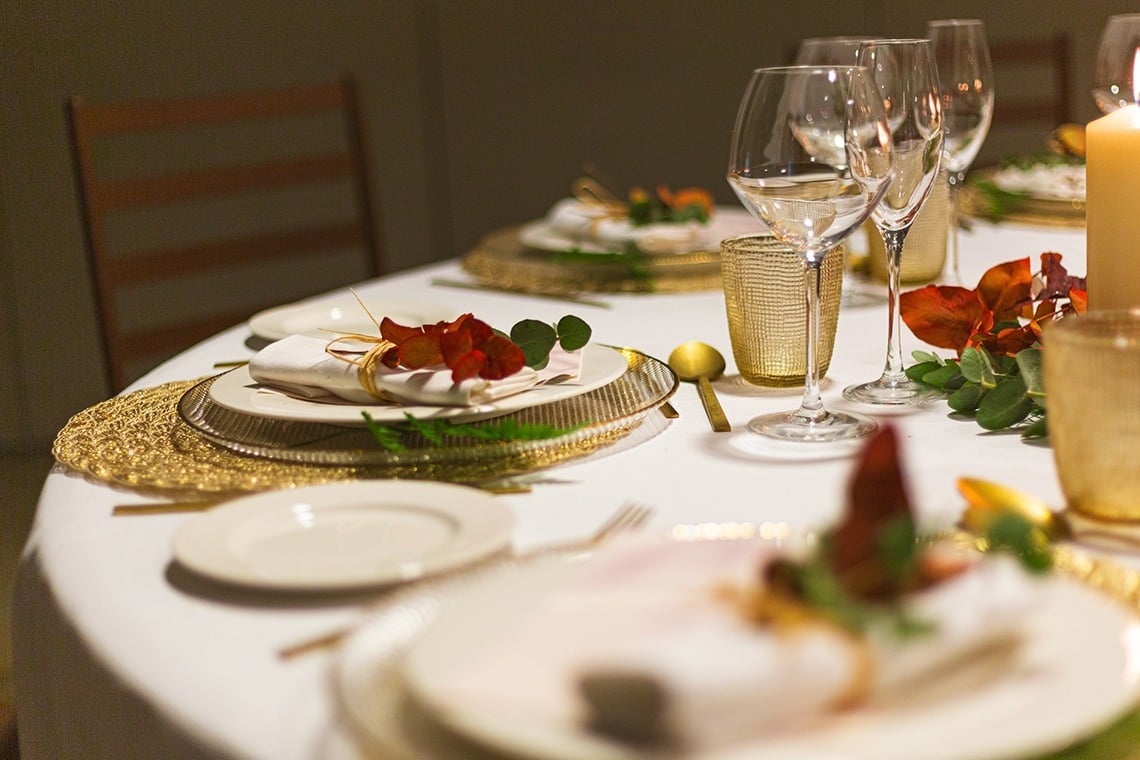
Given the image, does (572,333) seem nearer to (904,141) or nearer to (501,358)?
(501,358)

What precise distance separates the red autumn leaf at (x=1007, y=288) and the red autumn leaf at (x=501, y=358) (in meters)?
→ 0.39

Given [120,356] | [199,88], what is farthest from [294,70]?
[120,356]

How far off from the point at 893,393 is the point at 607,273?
2.06 ft


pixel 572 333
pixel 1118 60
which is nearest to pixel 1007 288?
pixel 572 333

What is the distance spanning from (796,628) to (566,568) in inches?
6.7

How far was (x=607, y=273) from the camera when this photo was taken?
165 cm

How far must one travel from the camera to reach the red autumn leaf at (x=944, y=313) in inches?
41.3

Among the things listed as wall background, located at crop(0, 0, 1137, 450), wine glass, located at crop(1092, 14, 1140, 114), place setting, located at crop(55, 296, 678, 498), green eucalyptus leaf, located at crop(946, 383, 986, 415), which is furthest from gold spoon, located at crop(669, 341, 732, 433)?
wall background, located at crop(0, 0, 1137, 450)

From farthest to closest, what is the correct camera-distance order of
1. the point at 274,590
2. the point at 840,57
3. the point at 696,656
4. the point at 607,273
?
1. the point at 607,273
2. the point at 840,57
3. the point at 274,590
4. the point at 696,656

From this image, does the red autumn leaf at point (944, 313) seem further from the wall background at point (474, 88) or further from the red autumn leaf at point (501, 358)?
the wall background at point (474, 88)

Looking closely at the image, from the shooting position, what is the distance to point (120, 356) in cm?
193

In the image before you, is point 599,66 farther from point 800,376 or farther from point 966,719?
point 966,719

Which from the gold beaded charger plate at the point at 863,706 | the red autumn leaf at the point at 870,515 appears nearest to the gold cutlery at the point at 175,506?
the gold beaded charger plate at the point at 863,706

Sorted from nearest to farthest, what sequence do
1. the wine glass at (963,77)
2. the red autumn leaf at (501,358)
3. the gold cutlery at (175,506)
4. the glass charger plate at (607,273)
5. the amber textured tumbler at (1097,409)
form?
the amber textured tumbler at (1097,409)
the gold cutlery at (175,506)
the red autumn leaf at (501,358)
the wine glass at (963,77)
the glass charger plate at (607,273)
